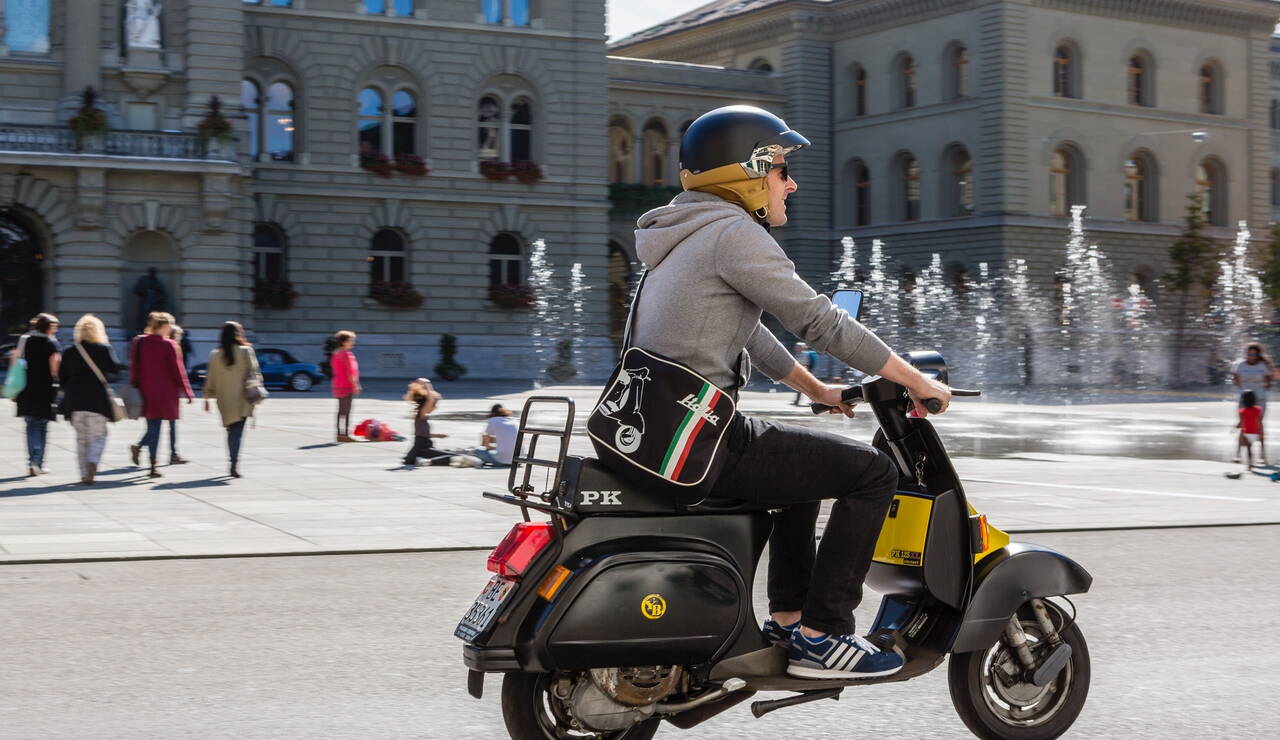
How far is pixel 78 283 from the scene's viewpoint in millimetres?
38625

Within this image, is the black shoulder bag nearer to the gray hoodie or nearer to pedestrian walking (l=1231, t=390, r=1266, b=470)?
the gray hoodie

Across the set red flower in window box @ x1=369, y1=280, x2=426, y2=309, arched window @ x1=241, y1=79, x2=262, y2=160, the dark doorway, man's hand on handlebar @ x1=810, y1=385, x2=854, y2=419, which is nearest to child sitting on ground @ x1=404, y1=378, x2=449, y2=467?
man's hand on handlebar @ x1=810, y1=385, x2=854, y2=419

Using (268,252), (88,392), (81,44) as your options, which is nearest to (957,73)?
(268,252)

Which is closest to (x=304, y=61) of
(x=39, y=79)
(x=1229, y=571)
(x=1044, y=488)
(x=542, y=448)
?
(x=39, y=79)

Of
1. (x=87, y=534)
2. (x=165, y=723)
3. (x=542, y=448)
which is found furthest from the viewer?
(x=542, y=448)

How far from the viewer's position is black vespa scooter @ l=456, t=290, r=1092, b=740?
12.8 feet

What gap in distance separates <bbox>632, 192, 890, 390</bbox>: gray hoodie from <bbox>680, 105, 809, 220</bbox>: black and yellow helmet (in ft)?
0.26

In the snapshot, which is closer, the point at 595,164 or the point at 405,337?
the point at 405,337

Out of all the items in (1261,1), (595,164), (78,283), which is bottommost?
(78,283)

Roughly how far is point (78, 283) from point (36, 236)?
191 centimetres

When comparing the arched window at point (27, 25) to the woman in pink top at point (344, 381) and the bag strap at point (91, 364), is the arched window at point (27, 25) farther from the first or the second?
the bag strap at point (91, 364)

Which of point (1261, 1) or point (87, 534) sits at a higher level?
point (1261, 1)

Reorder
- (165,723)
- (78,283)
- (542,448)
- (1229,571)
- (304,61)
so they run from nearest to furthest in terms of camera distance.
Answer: (165,723)
(1229,571)
(542,448)
(78,283)
(304,61)

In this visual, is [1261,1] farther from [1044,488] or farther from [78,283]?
[1044,488]
